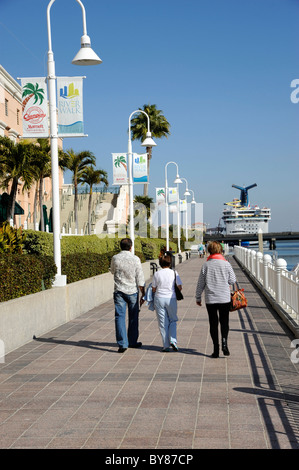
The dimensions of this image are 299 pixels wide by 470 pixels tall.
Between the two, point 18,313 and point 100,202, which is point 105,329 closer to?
point 18,313

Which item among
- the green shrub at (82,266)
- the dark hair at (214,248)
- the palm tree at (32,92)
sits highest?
the palm tree at (32,92)

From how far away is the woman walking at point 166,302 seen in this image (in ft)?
31.8

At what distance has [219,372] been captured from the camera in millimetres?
8344

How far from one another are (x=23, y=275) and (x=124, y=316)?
2681 millimetres

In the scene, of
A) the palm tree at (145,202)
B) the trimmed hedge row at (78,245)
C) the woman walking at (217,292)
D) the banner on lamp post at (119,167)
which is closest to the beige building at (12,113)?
the trimmed hedge row at (78,245)

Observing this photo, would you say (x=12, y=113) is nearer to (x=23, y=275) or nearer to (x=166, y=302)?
(x=23, y=275)

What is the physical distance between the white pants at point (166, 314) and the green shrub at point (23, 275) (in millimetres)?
2860

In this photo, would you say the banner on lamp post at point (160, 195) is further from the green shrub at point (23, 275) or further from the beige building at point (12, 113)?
Answer: the green shrub at point (23, 275)

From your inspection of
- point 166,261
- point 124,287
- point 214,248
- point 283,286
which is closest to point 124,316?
point 124,287

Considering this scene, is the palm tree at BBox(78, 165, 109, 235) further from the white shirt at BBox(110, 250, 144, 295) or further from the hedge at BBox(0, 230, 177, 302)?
the white shirt at BBox(110, 250, 144, 295)

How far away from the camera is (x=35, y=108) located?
46.0 ft

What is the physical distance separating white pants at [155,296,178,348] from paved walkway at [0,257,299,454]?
0.35 meters

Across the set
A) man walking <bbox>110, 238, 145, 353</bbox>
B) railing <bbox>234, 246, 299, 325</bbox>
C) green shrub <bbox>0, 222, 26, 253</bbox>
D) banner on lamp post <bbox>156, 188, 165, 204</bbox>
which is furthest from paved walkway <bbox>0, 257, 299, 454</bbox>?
banner on lamp post <bbox>156, 188, 165, 204</bbox>

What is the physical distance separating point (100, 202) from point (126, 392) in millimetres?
70695
